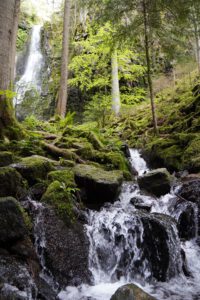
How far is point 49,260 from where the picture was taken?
193 inches

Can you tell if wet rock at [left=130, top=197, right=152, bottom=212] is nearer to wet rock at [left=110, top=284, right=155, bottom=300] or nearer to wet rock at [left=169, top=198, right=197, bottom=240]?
wet rock at [left=169, top=198, right=197, bottom=240]

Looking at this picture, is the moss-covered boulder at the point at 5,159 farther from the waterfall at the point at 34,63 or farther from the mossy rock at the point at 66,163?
the waterfall at the point at 34,63

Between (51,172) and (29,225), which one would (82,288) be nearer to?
(29,225)

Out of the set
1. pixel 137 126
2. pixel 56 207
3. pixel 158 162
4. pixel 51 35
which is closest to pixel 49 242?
pixel 56 207

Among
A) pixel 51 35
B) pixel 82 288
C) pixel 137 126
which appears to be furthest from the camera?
pixel 51 35

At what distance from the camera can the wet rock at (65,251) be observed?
Answer: 4.86 metres

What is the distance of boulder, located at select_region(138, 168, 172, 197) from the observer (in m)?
7.71

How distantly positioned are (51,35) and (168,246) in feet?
77.5

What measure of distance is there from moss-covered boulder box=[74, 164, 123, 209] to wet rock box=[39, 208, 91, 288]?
1.34 metres

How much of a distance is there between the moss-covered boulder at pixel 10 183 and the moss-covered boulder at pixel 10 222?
801 millimetres

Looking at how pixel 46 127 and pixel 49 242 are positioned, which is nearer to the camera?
pixel 49 242

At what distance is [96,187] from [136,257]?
1812mm

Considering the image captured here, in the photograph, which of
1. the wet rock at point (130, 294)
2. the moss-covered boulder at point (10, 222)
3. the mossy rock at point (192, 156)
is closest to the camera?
the wet rock at point (130, 294)

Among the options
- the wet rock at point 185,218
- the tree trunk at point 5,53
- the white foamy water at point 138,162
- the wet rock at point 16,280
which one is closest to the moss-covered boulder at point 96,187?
the wet rock at point 185,218
